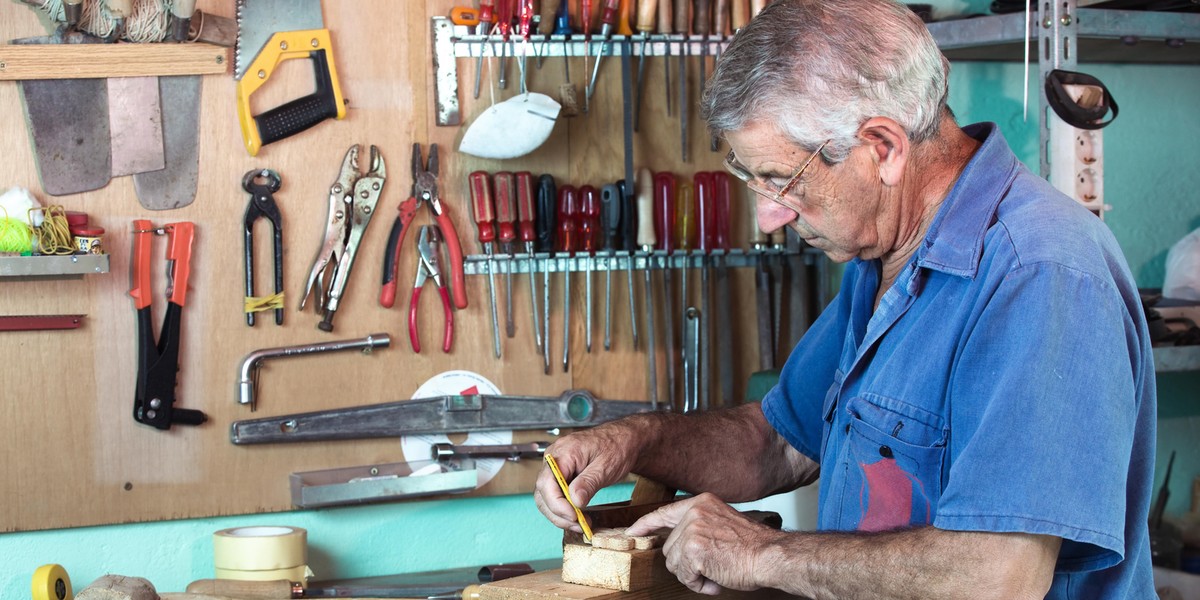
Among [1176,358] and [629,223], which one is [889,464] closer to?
[1176,358]

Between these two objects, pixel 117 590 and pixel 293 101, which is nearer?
pixel 117 590

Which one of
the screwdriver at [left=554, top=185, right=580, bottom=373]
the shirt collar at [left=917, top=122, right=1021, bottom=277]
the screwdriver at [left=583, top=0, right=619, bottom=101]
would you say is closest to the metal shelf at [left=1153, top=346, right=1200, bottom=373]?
the shirt collar at [left=917, top=122, right=1021, bottom=277]

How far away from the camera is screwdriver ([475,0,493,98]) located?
8.98 ft

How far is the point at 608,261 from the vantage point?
2.88m

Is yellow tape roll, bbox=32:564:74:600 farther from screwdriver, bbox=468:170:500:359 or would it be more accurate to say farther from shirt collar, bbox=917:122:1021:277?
shirt collar, bbox=917:122:1021:277

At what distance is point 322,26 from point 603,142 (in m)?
0.73

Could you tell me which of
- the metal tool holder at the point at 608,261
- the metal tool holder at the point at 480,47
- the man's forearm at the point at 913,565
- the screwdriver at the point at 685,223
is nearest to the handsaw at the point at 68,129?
the metal tool holder at the point at 480,47

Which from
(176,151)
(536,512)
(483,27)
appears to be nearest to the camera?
(176,151)

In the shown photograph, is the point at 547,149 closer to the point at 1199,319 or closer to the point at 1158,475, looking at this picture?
the point at 1199,319

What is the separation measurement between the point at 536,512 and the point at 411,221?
0.81m

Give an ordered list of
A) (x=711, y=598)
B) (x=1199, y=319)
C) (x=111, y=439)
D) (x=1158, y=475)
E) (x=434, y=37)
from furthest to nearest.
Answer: (x=1158, y=475) → (x=434, y=37) → (x=111, y=439) → (x=1199, y=319) → (x=711, y=598)

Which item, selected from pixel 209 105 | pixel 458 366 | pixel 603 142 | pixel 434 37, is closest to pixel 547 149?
pixel 603 142

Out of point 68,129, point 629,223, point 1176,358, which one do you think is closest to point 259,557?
point 68,129

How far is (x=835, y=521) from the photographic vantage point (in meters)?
1.49
